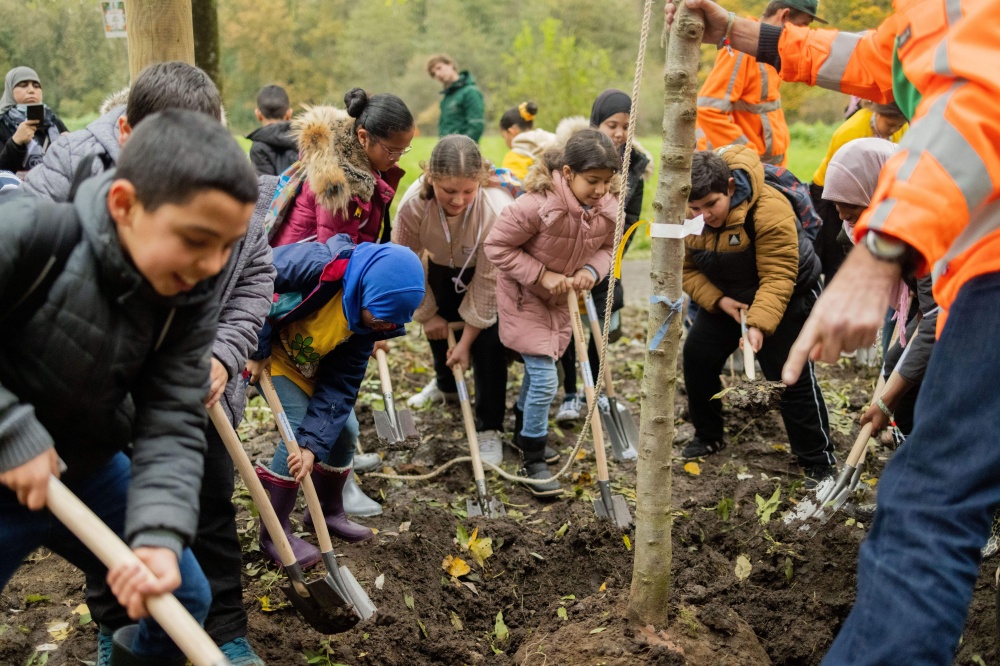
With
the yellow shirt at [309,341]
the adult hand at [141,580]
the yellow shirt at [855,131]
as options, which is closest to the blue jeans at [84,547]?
the adult hand at [141,580]

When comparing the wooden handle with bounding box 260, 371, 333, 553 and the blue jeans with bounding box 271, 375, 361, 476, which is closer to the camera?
the wooden handle with bounding box 260, 371, 333, 553

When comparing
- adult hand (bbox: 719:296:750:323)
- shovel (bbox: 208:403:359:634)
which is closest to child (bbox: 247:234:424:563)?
shovel (bbox: 208:403:359:634)

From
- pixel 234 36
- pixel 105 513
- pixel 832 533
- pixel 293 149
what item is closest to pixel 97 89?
pixel 293 149

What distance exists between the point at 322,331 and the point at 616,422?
2323 millimetres

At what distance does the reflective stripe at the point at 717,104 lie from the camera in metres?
5.47

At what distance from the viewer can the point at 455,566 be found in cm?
371

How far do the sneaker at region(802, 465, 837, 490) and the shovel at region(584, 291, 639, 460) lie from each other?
3.29ft

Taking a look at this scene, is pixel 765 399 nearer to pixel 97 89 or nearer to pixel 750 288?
pixel 750 288

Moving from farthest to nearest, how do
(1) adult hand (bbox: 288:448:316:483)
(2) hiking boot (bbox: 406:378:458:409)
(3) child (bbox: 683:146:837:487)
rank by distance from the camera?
(2) hiking boot (bbox: 406:378:458:409)
(3) child (bbox: 683:146:837:487)
(1) adult hand (bbox: 288:448:316:483)

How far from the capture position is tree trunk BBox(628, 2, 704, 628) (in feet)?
8.16

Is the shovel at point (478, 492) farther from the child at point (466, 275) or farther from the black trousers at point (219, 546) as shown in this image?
the black trousers at point (219, 546)

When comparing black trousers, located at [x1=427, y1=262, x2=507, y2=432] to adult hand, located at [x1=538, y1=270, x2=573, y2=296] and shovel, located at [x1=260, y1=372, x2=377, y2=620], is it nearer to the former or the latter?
adult hand, located at [x1=538, y1=270, x2=573, y2=296]

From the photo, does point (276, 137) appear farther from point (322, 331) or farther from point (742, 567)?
point (742, 567)

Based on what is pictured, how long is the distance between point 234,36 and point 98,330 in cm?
2713
